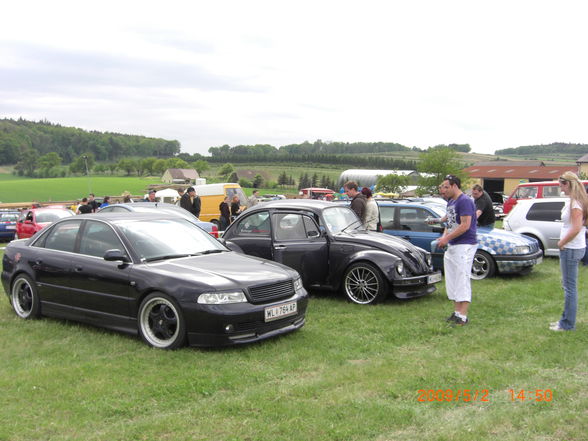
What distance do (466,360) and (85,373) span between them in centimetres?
371

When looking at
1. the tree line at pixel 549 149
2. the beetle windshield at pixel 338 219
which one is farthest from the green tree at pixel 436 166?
the tree line at pixel 549 149

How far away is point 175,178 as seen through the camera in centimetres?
11638

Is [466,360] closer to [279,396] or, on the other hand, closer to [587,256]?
[279,396]

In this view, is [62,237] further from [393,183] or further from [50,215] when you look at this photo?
[393,183]

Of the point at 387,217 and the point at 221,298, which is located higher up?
the point at 387,217

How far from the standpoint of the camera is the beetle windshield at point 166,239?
602 centimetres

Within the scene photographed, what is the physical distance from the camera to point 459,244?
21.0 feet

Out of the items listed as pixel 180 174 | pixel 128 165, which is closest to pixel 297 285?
pixel 180 174

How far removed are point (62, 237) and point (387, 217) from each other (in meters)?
6.57

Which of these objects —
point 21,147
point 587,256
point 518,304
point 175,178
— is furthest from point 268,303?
point 21,147

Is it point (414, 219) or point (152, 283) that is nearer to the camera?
point (152, 283)

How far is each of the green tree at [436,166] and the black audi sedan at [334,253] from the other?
43.7 meters

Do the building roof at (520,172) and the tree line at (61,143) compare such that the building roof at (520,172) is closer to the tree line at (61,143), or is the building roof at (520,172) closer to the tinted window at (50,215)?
the tinted window at (50,215)

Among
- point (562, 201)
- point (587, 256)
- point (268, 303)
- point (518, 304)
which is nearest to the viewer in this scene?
point (268, 303)
